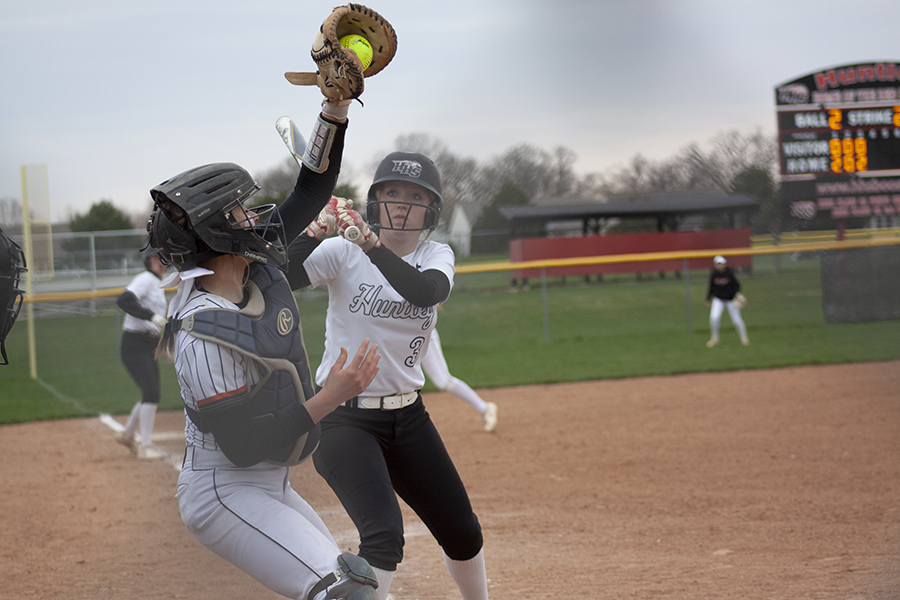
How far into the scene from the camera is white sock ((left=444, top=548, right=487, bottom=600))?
8.89 ft

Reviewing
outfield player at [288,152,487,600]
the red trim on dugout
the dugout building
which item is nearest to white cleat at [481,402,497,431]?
outfield player at [288,152,487,600]

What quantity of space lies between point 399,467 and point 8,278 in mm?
1374

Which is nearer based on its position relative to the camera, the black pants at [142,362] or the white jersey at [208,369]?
the white jersey at [208,369]

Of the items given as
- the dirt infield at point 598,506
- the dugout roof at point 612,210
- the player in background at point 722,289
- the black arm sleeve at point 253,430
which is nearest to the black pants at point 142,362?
the dirt infield at point 598,506

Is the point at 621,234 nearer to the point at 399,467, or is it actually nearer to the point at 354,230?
the point at 399,467

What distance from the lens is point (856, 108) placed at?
43.8 feet

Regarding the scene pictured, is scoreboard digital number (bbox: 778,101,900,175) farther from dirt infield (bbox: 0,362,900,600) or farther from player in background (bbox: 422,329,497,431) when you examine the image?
player in background (bbox: 422,329,497,431)

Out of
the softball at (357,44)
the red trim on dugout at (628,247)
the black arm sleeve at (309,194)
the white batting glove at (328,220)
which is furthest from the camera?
the red trim on dugout at (628,247)

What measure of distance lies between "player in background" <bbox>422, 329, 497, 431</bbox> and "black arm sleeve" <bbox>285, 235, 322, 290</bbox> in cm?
244

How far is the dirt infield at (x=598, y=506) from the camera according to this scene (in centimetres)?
354

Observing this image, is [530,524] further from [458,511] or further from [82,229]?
[82,229]

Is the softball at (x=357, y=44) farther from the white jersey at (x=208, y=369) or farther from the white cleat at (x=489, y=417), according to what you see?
the white cleat at (x=489, y=417)

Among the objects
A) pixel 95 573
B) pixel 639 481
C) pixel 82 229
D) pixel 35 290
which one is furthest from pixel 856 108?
pixel 35 290

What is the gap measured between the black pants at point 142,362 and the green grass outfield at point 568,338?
3099mm
